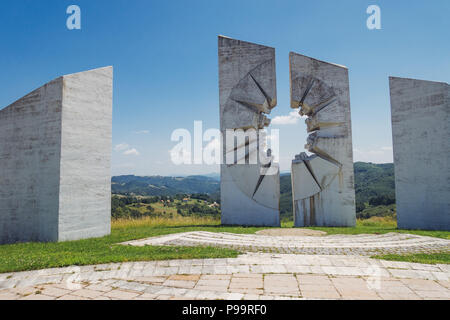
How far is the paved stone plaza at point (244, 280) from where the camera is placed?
10.8 feet

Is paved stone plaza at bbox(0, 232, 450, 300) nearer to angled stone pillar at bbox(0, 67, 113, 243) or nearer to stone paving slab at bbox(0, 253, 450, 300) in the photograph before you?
stone paving slab at bbox(0, 253, 450, 300)

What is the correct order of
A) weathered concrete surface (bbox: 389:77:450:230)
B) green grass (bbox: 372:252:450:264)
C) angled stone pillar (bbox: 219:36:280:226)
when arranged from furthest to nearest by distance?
angled stone pillar (bbox: 219:36:280:226) < weathered concrete surface (bbox: 389:77:450:230) < green grass (bbox: 372:252:450:264)

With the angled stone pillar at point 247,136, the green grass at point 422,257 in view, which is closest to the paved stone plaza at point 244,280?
the green grass at point 422,257

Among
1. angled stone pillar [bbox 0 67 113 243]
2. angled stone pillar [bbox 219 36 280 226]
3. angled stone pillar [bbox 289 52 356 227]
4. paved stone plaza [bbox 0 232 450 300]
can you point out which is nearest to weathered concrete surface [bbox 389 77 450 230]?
angled stone pillar [bbox 289 52 356 227]

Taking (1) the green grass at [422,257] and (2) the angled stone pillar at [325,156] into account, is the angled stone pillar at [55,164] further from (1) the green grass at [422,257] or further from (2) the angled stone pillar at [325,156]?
(1) the green grass at [422,257]

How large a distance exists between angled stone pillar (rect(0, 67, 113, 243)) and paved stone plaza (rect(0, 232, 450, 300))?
3.69 m

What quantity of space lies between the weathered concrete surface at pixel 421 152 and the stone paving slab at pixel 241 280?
6467mm

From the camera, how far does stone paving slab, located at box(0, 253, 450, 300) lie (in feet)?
10.7

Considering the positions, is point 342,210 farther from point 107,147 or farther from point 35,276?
point 35,276

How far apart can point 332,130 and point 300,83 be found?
2026 mm

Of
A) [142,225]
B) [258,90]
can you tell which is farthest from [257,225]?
[258,90]

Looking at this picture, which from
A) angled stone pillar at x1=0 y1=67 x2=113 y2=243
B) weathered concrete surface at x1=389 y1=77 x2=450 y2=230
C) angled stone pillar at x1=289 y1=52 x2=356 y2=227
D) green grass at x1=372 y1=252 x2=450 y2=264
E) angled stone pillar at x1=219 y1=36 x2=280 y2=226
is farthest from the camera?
angled stone pillar at x1=219 y1=36 x2=280 y2=226

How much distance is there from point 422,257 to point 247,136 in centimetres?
684
